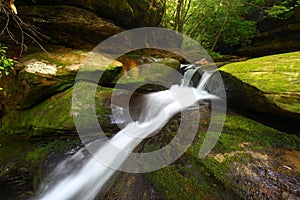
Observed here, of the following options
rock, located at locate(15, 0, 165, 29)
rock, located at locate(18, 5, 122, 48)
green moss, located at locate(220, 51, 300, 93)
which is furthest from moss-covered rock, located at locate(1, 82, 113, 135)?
rock, located at locate(15, 0, 165, 29)

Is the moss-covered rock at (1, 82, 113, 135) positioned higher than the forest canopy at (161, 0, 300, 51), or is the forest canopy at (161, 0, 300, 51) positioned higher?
the forest canopy at (161, 0, 300, 51)

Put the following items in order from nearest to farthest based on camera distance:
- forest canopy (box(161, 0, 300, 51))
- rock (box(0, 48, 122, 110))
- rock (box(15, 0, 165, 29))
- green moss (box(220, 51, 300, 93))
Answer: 1. green moss (box(220, 51, 300, 93))
2. rock (box(0, 48, 122, 110))
3. rock (box(15, 0, 165, 29))
4. forest canopy (box(161, 0, 300, 51))

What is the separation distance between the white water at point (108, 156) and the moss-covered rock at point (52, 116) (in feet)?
1.70

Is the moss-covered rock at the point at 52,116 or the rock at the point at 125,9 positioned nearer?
the moss-covered rock at the point at 52,116

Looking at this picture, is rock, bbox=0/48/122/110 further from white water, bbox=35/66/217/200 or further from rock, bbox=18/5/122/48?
white water, bbox=35/66/217/200

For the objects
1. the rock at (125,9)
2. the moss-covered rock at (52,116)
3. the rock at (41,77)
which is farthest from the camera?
the rock at (125,9)

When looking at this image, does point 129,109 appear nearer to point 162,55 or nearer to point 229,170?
point 229,170

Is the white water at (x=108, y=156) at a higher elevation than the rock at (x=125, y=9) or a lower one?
lower

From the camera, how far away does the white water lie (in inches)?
97.1

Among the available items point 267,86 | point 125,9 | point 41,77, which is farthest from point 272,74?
point 125,9

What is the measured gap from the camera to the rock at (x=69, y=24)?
198 inches

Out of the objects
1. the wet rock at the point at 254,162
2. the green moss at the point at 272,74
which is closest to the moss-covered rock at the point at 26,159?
the wet rock at the point at 254,162

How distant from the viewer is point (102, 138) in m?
3.28

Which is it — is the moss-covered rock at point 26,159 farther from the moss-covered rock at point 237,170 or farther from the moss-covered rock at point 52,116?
the moss-covered rock at point 237,170
